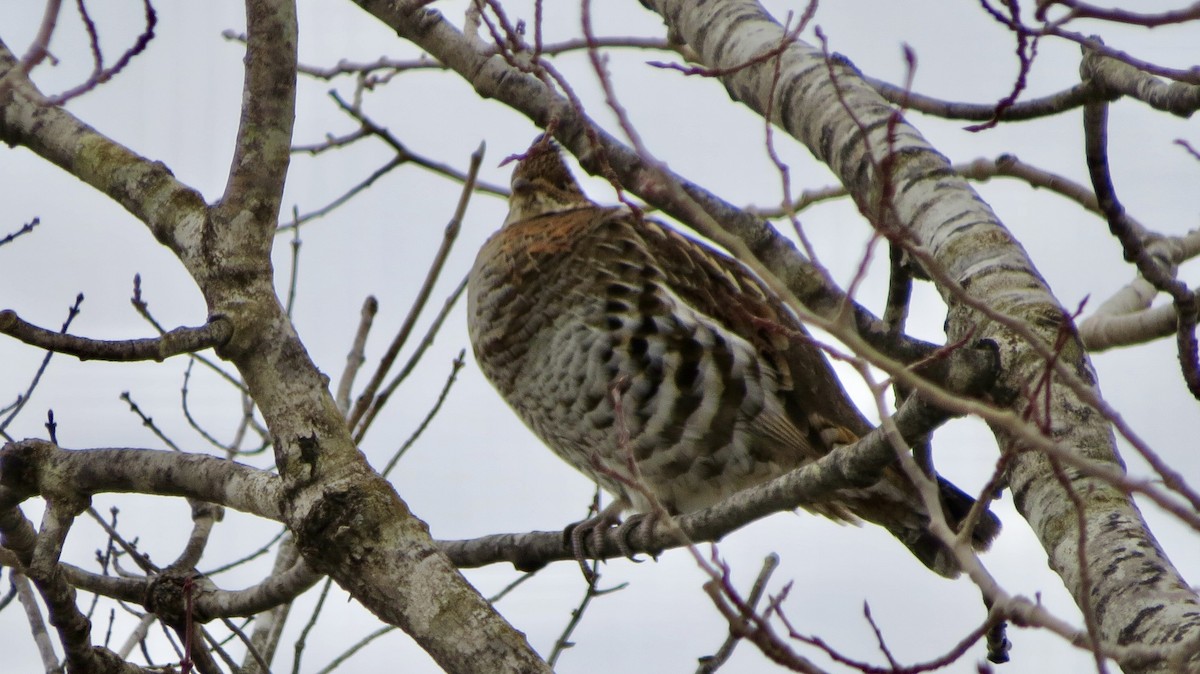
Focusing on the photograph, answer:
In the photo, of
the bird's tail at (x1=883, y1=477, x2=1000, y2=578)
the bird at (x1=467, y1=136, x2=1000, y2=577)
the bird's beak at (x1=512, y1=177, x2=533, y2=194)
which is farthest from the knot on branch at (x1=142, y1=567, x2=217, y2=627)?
the bird's beak at (x1=512, y1=177, x2=533, y2=194)

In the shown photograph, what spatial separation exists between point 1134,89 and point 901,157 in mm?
Result: 786

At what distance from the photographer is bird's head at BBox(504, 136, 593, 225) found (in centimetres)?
634

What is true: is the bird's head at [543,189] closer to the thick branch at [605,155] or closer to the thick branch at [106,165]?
the thick branch at [605,155]

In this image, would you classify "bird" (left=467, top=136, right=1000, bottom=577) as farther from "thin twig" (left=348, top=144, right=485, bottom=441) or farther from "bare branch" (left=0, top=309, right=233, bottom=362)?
"bare branch" (left=0, top=309, right=233, bottom=362)

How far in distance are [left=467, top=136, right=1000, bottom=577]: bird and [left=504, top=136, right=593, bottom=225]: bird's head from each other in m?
0.82

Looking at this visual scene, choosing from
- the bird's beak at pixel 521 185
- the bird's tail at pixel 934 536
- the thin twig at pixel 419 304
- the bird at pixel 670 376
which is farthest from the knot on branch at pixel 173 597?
the bird's beak at pixel 521 185

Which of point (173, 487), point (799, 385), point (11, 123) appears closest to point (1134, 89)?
point (799, 385)

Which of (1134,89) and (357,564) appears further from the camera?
(1134,89)

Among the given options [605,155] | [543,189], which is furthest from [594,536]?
[543,189]

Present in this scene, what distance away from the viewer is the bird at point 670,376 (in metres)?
5.00

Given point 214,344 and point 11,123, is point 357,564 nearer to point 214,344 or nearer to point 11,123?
point 214,344

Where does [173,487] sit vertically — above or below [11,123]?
below

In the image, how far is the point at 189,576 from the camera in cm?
372

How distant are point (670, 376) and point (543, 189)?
1779mm
